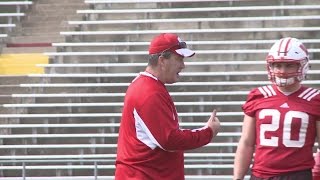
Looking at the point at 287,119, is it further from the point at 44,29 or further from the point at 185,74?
the point at 44,29

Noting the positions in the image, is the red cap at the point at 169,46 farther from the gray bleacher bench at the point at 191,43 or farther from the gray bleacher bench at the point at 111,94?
the gray bleacher bench at the point at 191,43

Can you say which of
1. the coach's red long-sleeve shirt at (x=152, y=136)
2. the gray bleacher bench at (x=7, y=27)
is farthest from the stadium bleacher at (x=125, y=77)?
the coach's red long-sleeve shirt at (x=152, y=136)

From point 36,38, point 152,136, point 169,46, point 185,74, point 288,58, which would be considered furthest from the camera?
point 36,38

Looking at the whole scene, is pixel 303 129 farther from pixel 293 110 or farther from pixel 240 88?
pixel 240 88

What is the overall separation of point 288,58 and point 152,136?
79 cm

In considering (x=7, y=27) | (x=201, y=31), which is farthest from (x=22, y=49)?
(x=201, y=31)

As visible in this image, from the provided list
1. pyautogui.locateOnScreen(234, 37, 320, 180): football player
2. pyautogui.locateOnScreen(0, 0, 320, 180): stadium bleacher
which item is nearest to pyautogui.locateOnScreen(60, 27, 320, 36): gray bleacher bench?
pyautogui.locateOnScreen(0, 0, 320, 180): stadium bleacher

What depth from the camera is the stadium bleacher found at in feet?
37.0

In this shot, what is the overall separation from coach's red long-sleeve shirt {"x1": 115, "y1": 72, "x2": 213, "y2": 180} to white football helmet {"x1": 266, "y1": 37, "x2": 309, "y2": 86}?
0.56 m

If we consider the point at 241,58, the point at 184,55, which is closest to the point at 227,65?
the point at 241,58

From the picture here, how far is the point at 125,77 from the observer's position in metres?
11.9

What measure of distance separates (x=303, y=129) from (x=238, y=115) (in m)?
7.52

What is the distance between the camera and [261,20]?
466 inches

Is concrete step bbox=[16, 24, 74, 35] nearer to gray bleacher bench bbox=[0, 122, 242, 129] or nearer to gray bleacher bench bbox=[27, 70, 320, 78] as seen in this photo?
gray bleacher bench bbox=[27, 70, 320, 78]
